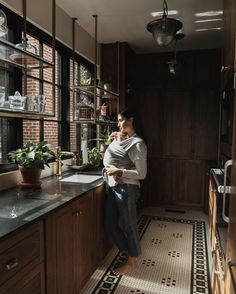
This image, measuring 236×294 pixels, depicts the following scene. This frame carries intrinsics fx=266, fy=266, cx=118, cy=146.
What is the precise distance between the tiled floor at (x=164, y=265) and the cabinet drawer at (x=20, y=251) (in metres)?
0.96

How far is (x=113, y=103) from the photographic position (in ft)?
13.3

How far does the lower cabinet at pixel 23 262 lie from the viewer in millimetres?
1202

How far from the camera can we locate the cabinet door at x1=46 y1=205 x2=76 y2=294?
62.0 inches

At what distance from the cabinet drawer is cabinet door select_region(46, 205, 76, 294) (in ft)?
0.32

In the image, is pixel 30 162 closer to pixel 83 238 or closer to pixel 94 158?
pixel 83 238

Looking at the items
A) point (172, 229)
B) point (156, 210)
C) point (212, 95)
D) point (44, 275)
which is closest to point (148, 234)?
point (172, 229)

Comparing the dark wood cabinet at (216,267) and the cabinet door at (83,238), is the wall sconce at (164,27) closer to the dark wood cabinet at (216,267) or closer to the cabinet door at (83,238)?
the dark wood cabinet at (216,267)

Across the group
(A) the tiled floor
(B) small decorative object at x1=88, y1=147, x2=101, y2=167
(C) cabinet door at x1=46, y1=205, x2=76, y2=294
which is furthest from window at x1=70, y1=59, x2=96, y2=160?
(C) cabinet door at x1=46, y1=205, x2=76, y2=294

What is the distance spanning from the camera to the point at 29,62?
2100 millimetres

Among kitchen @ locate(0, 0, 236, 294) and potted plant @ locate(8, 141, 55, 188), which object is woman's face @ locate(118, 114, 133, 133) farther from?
potted plant @ locate(8, 141, 55, 188)

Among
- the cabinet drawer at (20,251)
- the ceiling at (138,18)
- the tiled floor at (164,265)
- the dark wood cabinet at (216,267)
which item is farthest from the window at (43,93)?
the dark wood cabinet at (216,267)

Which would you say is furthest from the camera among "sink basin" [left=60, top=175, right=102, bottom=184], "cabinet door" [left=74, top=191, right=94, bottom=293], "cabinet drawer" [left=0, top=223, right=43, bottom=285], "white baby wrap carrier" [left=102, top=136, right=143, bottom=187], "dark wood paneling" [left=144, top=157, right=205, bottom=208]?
"dark wood paneling" [left=144, top=157, right=205, bottom=208]

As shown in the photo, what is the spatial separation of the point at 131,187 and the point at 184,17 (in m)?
2.05

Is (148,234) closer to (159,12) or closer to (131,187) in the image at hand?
(131,187)
